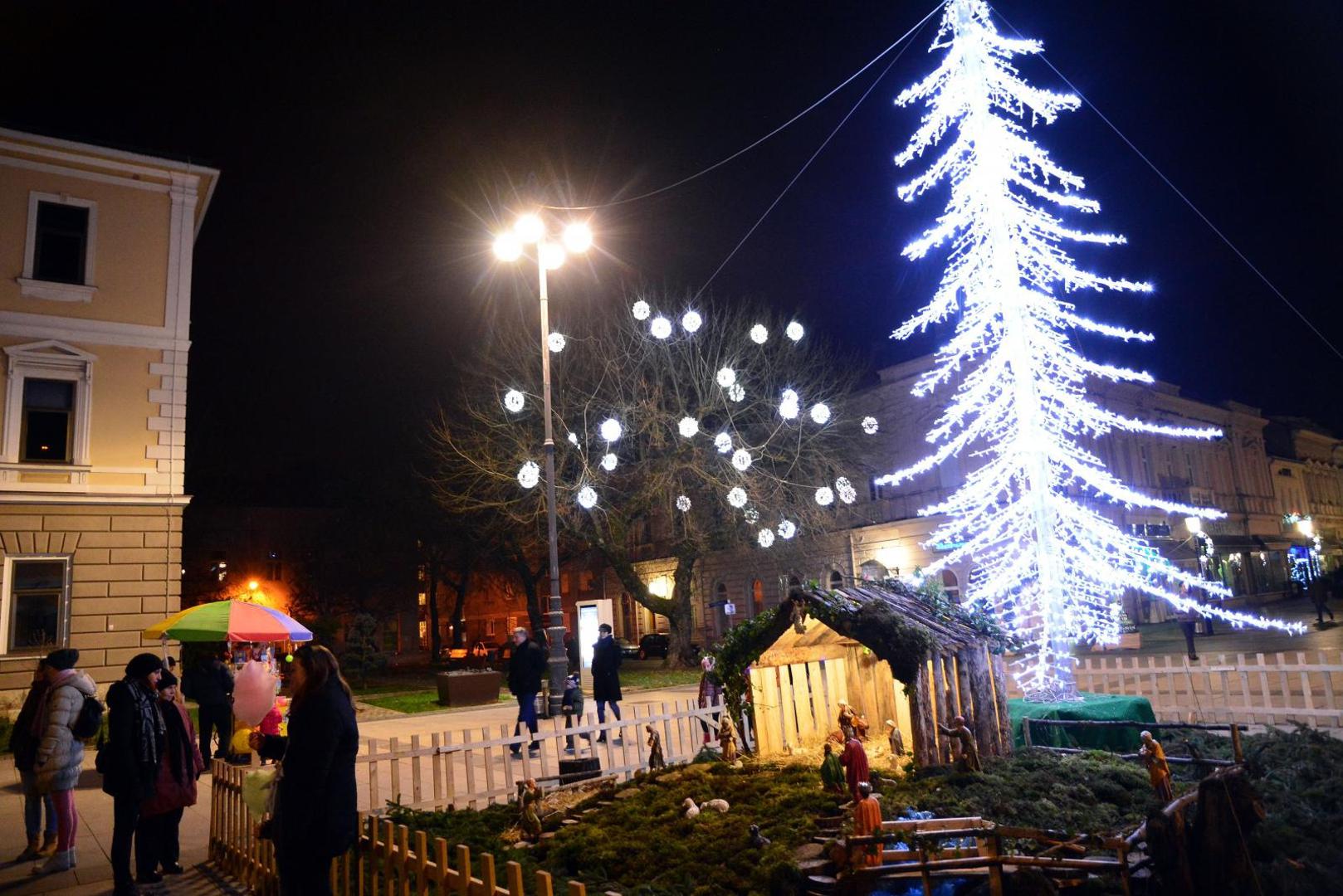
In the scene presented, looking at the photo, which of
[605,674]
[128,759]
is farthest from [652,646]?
[128,759]

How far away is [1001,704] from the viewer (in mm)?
8711

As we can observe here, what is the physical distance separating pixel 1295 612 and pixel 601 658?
32483 mm

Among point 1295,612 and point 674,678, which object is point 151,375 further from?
point 1295,612

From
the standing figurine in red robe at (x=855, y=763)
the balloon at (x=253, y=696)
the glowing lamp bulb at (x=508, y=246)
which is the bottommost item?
the standing figurine in red robe at (x=855, y=763)

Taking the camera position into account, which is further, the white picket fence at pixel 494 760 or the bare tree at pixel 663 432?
the bare tree at pixel 663 432

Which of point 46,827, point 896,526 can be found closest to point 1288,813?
point 46,827

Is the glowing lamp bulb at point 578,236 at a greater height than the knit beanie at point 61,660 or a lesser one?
greater

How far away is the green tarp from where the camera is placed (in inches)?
387

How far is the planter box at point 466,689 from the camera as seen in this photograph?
70.4ft

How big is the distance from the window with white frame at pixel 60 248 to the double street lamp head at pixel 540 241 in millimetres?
11012

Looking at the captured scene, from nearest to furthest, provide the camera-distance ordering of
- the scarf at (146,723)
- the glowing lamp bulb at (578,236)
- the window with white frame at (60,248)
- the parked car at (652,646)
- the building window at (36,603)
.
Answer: the scarf at (146,723), the glowing lamp bulb at (578,236), the building window at (36,603), the window with white frame at (60,248), the parked car at (652,646)

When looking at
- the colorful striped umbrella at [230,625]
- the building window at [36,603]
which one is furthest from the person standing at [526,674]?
the building window at [36,603]

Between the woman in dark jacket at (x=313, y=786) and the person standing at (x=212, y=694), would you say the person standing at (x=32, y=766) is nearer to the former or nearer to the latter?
the woman in dark jacket at (x=313, y=786)

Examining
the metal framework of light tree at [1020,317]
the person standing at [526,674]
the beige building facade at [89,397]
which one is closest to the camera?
the metal framework of light tree at [1020,317]
